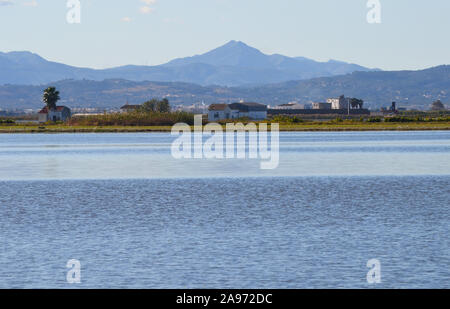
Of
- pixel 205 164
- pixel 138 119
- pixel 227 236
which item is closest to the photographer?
pixel 227 236

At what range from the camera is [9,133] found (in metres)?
154

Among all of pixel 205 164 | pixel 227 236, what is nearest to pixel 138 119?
pixel 205 164

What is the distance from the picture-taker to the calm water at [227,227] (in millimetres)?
20172

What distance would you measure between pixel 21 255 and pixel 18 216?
31.3 ft

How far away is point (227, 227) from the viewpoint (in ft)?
92.1

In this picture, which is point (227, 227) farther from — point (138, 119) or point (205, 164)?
point (138, 119)

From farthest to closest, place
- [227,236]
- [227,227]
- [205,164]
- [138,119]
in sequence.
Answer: [138,119] → [205,164] → [227,227] → [227,236]

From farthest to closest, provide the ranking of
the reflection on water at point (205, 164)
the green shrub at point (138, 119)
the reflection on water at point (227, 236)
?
the green shrub at point (138, 119)
the reflection on water at point (205, 164)
the reflection on water at point (227, 236)

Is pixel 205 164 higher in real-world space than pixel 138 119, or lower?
lower

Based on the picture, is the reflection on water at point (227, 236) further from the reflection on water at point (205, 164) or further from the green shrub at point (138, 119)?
the green shrub at point (138, 119)

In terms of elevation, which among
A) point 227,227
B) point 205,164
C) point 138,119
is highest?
point 138,119

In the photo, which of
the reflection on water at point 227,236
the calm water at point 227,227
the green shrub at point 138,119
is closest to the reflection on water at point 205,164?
the calm water at point 227,227

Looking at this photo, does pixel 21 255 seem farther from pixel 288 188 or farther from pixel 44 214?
pixel 288 188

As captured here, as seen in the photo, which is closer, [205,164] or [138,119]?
[205,164]
